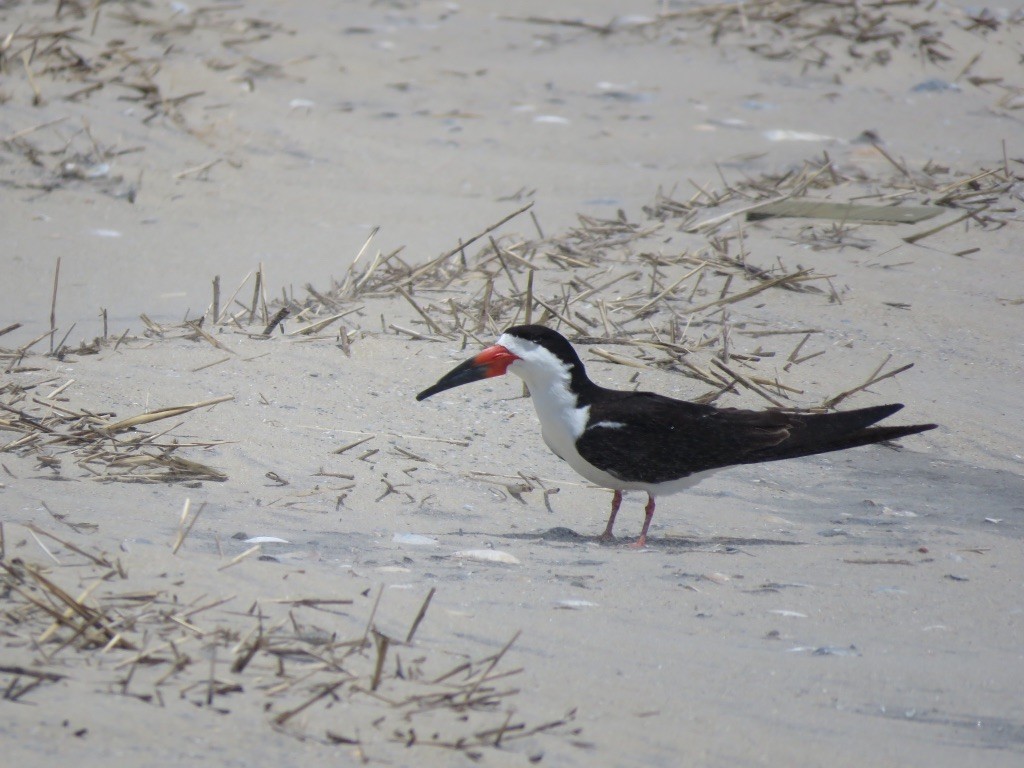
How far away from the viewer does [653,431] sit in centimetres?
427

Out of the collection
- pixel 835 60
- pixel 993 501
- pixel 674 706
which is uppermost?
pixel 835 60

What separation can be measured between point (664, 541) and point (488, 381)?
1.52m

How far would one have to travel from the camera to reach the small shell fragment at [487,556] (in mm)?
3682

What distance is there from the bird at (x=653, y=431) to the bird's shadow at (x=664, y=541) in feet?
0.19

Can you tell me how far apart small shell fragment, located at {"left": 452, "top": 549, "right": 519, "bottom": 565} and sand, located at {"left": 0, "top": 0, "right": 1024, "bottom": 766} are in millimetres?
17

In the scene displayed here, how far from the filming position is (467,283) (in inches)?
251

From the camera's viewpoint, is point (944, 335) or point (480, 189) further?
point (480, 189)

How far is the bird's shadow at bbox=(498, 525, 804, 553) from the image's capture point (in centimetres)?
405

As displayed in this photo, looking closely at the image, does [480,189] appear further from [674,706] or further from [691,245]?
[674,706]

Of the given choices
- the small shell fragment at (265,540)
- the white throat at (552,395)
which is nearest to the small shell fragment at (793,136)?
the white throat at (552,395)

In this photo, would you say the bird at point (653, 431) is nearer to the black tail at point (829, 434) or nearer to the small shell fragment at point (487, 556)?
the black tail at point (829, 434)

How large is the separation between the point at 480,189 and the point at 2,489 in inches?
195

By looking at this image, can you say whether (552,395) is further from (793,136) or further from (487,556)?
(793,136)

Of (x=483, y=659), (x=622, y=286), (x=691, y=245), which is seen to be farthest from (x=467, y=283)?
(x=483, y=659)
